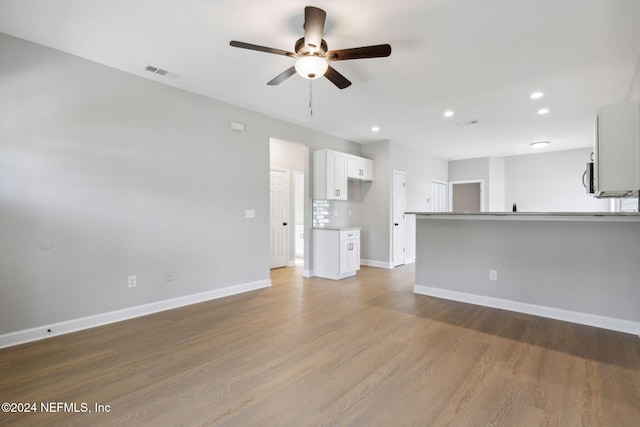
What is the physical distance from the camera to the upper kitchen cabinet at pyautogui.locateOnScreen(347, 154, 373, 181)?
6.00 metres

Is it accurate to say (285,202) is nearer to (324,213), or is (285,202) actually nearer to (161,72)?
(324,213)

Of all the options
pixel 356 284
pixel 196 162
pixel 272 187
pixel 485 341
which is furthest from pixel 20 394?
pixel 272 187

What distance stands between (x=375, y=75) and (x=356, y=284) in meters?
3.07

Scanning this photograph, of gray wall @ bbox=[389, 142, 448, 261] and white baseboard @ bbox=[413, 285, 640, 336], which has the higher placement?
gray wall @ bbox=[389, 142, 448, 261]

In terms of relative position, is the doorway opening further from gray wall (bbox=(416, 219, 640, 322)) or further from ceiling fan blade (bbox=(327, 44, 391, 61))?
ceiling fan blade (bbox=(327, 44, 391, 61))

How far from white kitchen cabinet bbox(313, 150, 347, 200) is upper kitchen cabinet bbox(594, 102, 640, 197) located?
3.60 m

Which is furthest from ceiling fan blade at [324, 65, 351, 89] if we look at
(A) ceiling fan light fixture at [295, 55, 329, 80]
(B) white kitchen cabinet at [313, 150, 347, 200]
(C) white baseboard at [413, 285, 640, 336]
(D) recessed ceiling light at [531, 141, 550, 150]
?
(D) recessed ceiling light at [531, 141, 550, 150]

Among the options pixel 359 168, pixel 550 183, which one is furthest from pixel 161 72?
pixel 550 183

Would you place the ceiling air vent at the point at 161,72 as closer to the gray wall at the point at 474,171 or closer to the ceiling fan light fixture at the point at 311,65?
the ceiling fan light fixture at the point at 311,65

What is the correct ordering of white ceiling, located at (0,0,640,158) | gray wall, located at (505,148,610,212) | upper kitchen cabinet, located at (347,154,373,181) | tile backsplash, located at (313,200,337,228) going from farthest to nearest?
gray wall, located at (505,148,610,212), upper kitchen cabinet, located at (347,154,373,181), tile backsplash, located at (313,200,337,228), white ceiling, located at (0,0,640,158)

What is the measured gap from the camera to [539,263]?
3477 mm

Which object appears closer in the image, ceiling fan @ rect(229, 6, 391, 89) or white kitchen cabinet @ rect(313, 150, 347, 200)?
ceiling fan @ rect(229, 6, 391, 89)

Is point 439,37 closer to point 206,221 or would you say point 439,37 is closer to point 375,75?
point 375,75

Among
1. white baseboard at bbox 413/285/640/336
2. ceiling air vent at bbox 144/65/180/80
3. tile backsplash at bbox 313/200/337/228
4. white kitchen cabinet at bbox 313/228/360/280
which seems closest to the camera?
white baseboard at bbox 413/285/640/336
